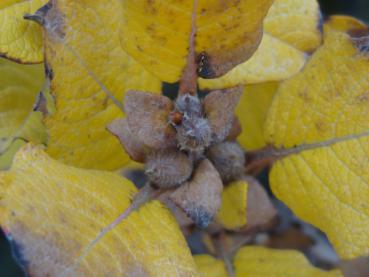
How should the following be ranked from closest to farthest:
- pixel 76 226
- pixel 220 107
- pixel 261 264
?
pixel 76 226 < pixel 220 107 < pixel 261 264

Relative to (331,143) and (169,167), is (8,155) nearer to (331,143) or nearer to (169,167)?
(169,167)

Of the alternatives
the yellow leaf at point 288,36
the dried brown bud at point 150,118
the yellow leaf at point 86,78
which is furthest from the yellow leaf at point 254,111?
the dried brown bud at point 150,118

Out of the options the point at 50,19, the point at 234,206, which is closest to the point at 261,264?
the point at 234,206

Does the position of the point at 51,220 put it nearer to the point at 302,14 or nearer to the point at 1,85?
the point at 1,85

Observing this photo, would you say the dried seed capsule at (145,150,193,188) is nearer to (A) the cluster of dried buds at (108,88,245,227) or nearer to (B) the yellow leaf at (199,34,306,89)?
(A) the cluster of dried buds at (108,88,245,227)

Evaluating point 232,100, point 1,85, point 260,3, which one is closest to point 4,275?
point 1,85

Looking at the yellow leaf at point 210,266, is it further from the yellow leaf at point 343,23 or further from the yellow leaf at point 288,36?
the yellow leaf at point 343,23
